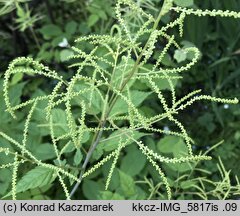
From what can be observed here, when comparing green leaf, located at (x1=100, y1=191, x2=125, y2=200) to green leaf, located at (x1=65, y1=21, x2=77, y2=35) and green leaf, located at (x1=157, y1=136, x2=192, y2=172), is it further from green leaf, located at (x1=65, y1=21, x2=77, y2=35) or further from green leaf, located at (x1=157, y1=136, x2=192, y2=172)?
green leaf, located at (x1=65, y1=21, x2=77, y2=35)

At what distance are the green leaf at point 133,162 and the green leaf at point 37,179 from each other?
39 cm

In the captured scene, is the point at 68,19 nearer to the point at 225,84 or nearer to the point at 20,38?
the point at 20,38

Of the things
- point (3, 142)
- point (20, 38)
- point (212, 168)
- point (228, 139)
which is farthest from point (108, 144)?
point (20, 38)

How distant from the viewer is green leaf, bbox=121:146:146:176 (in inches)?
52.3

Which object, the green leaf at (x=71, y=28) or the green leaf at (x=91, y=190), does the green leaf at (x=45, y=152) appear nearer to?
the green leaf at (x=91, y=190)

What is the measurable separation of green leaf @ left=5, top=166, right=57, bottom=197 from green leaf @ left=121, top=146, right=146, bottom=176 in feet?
1.29

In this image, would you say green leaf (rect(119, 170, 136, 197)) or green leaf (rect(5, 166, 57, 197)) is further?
green leaf (rect(119, 170, 136, 197))

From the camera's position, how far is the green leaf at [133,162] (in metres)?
1.33

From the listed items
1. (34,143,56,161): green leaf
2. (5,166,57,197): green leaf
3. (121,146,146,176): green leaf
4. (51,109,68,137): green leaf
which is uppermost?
(51,109,68,137): green leaf

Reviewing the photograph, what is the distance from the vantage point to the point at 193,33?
164 cm

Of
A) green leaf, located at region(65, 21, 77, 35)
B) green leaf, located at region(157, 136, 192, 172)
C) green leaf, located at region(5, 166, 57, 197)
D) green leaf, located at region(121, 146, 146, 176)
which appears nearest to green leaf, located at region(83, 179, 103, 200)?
green leaf, located at region(121, 146, 146, 176)

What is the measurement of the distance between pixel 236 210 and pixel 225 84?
2.76 feet

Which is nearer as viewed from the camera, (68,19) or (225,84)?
(225,84)

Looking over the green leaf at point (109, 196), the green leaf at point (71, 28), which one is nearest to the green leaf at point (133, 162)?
the green leaf at point (109, 196)
